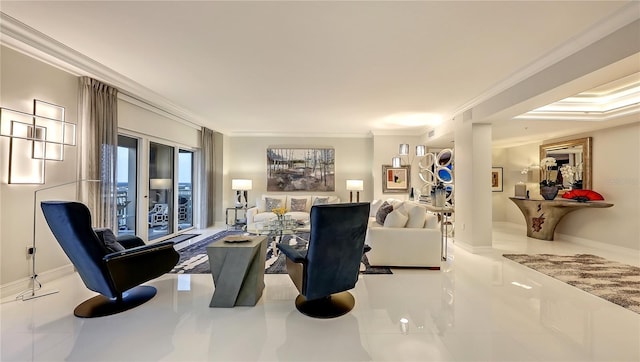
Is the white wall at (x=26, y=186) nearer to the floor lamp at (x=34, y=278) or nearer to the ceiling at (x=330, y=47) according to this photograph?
the floor lamp at (x=34, y=278)

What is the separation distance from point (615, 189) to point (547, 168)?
1389mm

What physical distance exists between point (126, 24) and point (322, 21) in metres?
1.85

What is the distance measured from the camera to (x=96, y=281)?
2.48 meters

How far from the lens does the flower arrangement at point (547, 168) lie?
5.78 meters

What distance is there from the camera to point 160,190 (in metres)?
5.52

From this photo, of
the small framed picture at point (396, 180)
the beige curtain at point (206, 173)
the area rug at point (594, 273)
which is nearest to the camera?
the area rug at point (594, 273)

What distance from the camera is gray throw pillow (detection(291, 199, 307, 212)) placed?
681 centimetres

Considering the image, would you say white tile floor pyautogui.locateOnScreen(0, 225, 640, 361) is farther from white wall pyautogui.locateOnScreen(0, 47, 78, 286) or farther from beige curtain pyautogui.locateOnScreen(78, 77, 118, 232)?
beige curtain pyautogui.locateOnScreen(78, 77, 118, 232)

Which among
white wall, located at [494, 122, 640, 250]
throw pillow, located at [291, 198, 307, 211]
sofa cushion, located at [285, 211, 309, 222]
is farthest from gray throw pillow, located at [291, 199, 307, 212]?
white wall, located at [494, 122, 640, 250]

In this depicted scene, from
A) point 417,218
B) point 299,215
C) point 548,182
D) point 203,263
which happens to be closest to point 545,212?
point 548,182

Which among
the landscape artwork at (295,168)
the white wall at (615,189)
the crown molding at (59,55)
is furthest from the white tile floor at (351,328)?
the landscape artwork at (295,168)

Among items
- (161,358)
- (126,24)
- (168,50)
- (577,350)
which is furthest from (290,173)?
(577,350)

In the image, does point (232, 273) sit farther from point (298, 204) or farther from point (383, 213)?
point (298, 204)

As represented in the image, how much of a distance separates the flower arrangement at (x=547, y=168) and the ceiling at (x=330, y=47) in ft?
4.22
